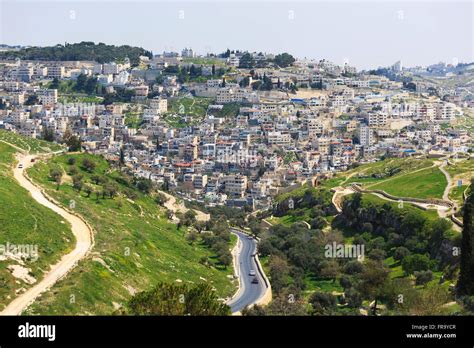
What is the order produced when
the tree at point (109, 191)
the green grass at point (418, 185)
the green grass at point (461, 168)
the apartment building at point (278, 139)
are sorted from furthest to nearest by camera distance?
the apartment building at point (278, 139) → the green grass at point (461, 168) → the green grass at point (418, 185) → the tree at point (109, 191)

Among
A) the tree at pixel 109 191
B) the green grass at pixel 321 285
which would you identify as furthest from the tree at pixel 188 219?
the green grass at pixel 321 285

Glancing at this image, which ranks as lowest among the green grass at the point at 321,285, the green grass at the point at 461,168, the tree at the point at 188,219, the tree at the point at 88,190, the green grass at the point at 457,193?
the tree at the point at 188,219

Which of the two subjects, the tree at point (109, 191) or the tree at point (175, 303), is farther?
the tree at point (109, 191)

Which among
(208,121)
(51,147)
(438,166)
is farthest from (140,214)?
(208,121)

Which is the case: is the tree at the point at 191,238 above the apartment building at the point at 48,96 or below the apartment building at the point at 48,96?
below

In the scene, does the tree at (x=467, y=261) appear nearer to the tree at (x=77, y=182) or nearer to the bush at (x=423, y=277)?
the bush at (x=423, y=277)

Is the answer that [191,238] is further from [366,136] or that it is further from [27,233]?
[366,136]
